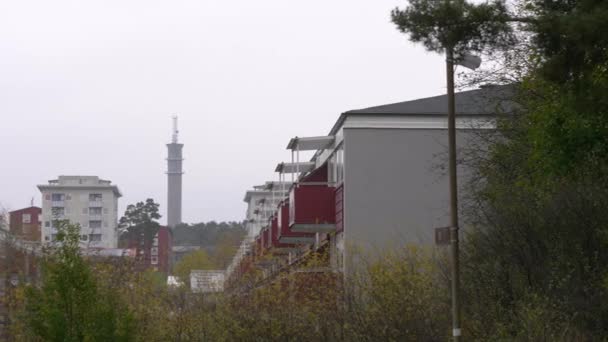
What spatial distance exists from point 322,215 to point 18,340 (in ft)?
29.7

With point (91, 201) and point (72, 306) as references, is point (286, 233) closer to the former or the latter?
point (72, 306)

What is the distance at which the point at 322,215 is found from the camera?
118 ft

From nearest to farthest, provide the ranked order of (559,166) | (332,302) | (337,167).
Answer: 1. (559,166)
2. (332,302)
3. (337,167)

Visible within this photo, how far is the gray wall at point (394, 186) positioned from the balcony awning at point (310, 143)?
2222mm

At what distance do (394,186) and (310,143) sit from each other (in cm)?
355

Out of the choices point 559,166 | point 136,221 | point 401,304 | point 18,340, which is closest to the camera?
point 559,166

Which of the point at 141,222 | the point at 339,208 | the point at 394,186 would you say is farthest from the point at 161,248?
the point at 394,186

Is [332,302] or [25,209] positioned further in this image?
[25,209]

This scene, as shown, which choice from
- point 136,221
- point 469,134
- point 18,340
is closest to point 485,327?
point 469,134

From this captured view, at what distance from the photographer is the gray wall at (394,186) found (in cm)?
3450

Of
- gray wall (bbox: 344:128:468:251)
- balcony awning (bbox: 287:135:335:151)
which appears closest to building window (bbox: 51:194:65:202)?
balcony awning (bbox: 287:135:335:151)

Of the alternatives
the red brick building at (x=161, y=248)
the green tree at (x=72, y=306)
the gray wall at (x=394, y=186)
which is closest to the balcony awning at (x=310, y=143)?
the gray wall at (x=394, y=186)

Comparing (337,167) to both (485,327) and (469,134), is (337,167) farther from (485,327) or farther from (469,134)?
(485,327)

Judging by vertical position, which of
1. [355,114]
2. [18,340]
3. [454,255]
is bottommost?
[18,340]
